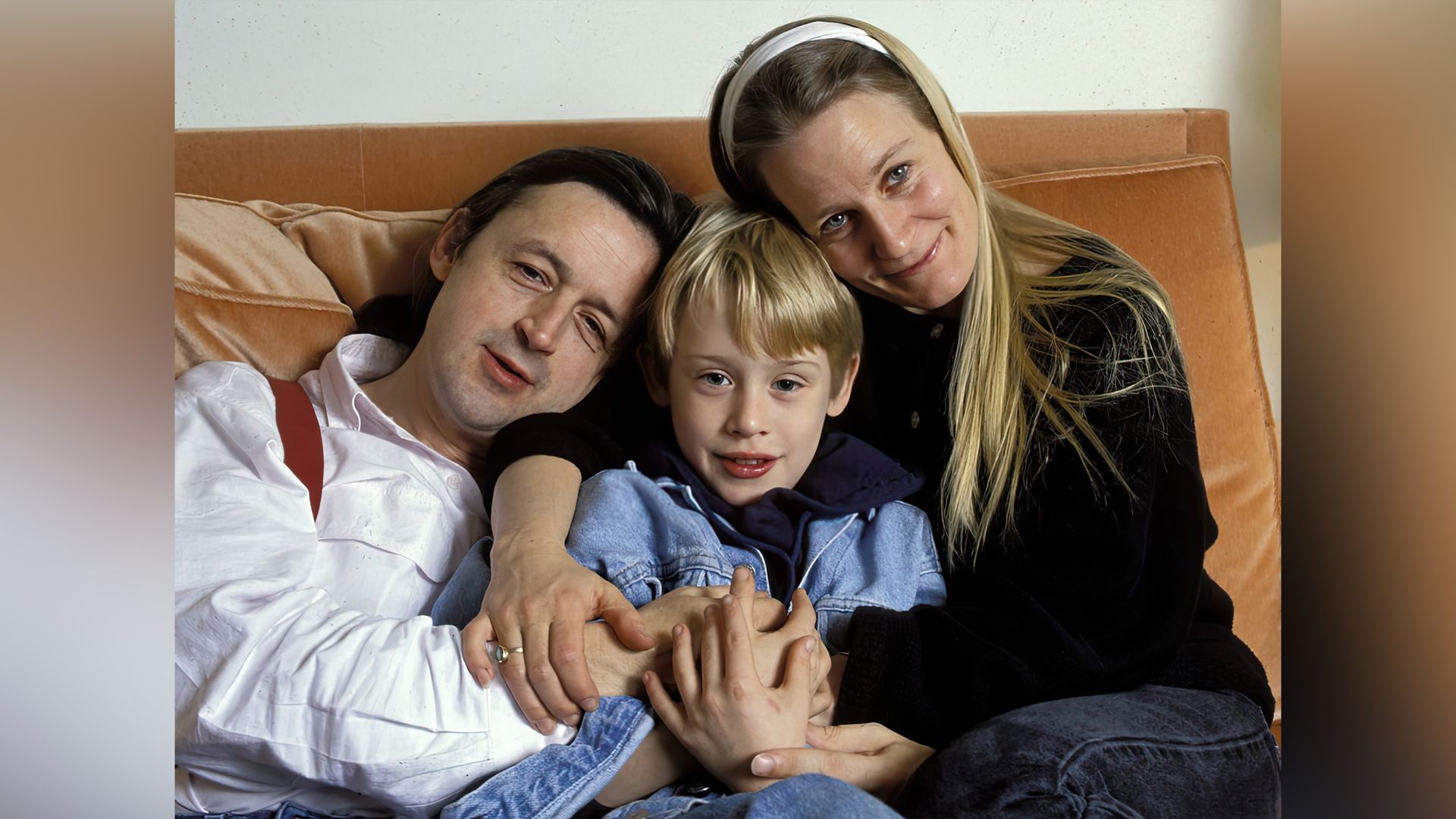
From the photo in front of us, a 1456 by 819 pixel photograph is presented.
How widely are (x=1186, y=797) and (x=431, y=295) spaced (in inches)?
33.0

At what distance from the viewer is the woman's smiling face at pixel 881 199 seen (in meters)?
0.96

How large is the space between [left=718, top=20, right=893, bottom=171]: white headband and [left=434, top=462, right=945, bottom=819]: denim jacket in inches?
13.5

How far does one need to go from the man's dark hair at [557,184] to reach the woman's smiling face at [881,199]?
0.12 metres

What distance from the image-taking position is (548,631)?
86cm

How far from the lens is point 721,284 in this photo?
966mm

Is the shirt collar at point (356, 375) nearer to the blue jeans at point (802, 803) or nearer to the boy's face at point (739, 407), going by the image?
the boy's face at point (739, 407)

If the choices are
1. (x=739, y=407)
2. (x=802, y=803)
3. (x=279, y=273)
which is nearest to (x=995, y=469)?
(x=739, y=407)

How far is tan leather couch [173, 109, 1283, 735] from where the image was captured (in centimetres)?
110

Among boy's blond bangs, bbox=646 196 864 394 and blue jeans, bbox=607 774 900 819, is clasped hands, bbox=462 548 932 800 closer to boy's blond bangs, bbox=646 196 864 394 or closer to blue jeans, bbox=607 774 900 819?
blue jeans, bbox=607 774 900 819

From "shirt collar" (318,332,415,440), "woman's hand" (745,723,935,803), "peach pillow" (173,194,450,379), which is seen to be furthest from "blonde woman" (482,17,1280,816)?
"peach pillow" (173,194,450,379)

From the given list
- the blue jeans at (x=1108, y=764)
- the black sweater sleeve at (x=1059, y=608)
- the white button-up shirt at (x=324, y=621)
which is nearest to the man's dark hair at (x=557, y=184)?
the white button-up shirt at (x=324, y=621)

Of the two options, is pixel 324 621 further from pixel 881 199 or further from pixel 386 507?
pixel 881 199
